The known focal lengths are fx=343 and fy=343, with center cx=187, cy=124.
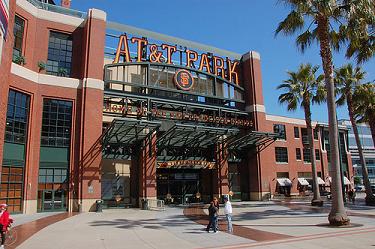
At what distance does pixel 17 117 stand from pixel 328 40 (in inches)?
978

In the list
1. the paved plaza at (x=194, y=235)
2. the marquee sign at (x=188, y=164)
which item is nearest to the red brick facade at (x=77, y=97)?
the marquee sign at (x=188, y=164)

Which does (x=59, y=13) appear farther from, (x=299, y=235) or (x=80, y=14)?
(x=299, y=235)

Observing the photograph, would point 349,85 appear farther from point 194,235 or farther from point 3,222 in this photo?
point 3,222

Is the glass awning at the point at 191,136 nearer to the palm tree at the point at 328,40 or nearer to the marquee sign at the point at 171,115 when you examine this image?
the marquee sign at the point at 171,115

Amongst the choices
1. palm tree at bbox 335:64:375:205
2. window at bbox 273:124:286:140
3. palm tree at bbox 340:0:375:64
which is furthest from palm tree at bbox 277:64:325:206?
window at bbox 273:124:286:140

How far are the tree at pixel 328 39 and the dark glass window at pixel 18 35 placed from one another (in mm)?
22449

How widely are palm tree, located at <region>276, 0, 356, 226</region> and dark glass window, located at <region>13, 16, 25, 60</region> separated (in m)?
22.4

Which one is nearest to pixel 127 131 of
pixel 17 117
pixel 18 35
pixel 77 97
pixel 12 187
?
pixel 77 97

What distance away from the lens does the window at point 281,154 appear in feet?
181

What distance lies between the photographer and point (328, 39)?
21109mm

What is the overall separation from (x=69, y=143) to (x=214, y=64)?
20.4 metres

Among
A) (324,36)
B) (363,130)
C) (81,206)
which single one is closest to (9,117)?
(81,206)

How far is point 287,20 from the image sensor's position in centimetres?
2195

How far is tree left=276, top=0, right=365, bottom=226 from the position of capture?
62.1 ft
